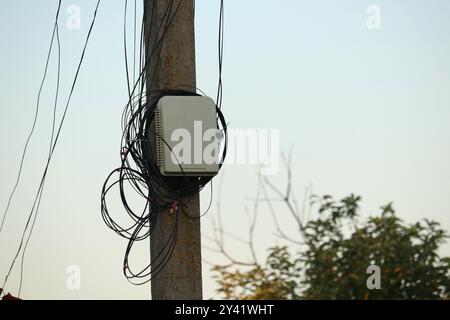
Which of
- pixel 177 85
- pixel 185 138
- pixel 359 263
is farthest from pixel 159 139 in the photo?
pixel 359 263

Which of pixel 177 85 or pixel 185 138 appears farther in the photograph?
pixel 177 85

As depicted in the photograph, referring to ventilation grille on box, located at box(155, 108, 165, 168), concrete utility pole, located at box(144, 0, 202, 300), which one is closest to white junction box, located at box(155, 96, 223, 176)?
ventilation grille on box, located at box(155, 108, 165, 168)

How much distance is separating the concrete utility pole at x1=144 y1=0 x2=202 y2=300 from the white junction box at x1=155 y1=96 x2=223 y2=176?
0.17m

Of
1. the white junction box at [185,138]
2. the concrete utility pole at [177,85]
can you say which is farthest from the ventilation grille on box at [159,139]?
the concrete utility pole at [177,85]

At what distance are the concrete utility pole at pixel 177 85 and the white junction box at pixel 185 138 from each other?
17 cm

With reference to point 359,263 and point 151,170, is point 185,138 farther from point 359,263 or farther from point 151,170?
point 359,263

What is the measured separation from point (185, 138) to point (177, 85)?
1.19 ft

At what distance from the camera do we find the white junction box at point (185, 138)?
5582 mm

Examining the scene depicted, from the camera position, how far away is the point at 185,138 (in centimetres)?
557

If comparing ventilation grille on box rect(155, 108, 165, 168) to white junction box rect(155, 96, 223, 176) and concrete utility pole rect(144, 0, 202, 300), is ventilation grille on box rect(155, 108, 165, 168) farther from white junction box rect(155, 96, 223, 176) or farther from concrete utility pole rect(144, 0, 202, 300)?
concrete utility pole rect(144, 0, 202, 300)

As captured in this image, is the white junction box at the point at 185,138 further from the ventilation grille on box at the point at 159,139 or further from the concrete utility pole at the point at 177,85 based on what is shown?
the concrete utility pole at the point at 177,85

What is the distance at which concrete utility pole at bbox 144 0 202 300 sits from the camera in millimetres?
5539

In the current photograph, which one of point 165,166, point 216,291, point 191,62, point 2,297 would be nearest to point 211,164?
point 165,166

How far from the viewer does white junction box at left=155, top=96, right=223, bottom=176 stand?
558 centimetres
